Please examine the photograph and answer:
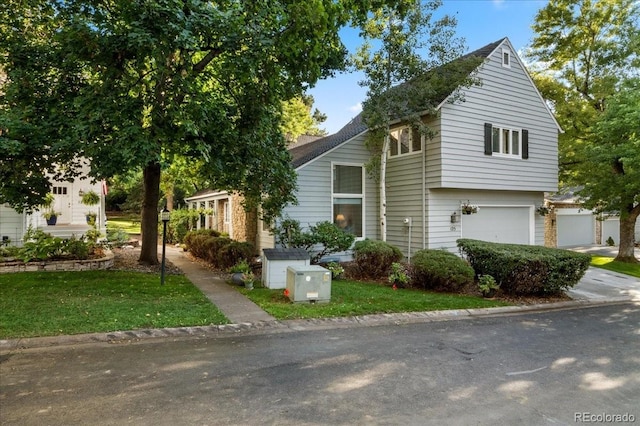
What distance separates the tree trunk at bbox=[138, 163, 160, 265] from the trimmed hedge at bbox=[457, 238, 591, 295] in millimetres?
9152

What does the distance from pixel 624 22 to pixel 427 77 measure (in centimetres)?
1070

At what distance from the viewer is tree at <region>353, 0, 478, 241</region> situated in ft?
34.9

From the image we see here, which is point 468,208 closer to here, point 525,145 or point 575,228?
point 525,145

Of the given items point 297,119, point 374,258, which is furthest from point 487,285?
point 297,119

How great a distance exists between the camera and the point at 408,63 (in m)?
10.7

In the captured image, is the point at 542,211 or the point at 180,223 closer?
the point at 542,211

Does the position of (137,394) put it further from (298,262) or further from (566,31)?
(566,31)

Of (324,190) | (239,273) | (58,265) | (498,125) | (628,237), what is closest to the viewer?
(239,273)

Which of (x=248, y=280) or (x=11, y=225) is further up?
(x=11, y=225)

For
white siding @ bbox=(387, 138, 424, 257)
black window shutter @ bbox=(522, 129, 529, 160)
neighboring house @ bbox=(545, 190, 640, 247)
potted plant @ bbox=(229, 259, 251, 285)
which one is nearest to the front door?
potted plant @ bbox=(229, 259, 251, 285)

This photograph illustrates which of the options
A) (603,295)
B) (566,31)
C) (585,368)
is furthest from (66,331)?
(566,31)

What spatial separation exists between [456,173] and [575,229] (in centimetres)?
1368

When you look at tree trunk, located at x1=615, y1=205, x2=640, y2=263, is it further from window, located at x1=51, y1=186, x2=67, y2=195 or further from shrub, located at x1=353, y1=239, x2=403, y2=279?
window, located at x1=51, y1=186, x2=67, y2=195

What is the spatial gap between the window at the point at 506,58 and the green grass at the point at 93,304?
1210 cm
